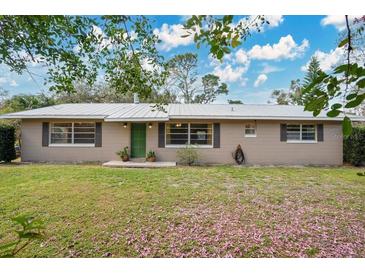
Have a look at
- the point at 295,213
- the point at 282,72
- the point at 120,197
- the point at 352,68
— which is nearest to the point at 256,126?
the point at 282,72

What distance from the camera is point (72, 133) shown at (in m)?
10.1

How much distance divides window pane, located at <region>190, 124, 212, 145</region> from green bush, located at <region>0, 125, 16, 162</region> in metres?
8.64

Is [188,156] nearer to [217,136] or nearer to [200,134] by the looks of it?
[200,134]

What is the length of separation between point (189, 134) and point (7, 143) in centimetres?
860

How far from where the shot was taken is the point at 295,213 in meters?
4.02

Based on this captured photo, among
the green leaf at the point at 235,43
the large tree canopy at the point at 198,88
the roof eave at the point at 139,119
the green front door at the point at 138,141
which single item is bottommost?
the green front door at the point at 138,141

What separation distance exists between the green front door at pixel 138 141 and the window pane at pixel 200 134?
2.40 m

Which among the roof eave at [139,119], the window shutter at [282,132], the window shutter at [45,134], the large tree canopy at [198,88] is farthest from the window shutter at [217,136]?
the large tree canopy at [198,88]

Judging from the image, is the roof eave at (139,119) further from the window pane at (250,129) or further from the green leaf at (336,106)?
the green leaf at (336,106)

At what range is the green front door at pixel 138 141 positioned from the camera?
10.2 meters

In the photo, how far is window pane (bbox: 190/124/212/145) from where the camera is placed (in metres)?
10.3

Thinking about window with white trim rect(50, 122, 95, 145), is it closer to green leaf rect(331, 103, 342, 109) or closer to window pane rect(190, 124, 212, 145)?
window pane rect(190, 124, 212, 145)
